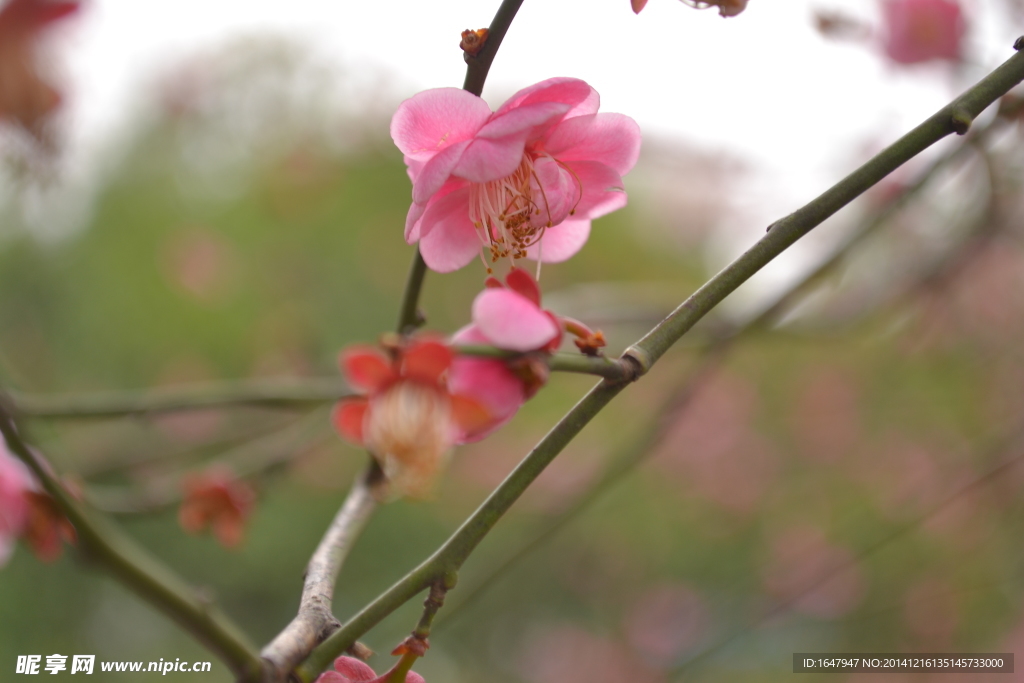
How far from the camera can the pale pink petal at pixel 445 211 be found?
540 mm

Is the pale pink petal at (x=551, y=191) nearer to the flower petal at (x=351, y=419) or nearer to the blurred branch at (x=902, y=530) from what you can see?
the flower petal at (x=351, y=419)

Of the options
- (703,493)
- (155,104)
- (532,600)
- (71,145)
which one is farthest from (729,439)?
(155,104)

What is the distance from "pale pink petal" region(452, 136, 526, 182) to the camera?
0.48m

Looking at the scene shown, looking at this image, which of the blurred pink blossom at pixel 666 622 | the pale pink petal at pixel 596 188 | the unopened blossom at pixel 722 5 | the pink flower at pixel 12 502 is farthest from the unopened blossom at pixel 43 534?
the blurred pink blossom at pixel 666 622

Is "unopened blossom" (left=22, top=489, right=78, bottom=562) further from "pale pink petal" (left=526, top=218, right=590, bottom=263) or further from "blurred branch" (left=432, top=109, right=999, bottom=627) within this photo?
"pale pink petal" (left=526, top=218, right=590, bottom=263)

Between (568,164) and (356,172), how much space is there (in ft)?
10.0

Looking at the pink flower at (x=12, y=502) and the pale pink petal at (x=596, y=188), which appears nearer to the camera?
the pale pink petal at (x=596, y=188)

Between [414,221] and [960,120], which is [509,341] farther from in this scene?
[960,120]

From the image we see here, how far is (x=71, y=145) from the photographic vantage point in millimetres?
1029

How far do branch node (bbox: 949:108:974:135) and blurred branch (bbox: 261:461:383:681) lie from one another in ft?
1.67

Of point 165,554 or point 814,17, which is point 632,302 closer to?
point 814,17

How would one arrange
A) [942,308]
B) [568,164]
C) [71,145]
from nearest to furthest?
[568,164]
[71,145]
[942,308]

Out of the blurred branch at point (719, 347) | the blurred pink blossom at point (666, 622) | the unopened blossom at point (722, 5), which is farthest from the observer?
the blurred pink blossom at point (666, 622)

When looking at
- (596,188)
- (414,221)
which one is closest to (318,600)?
(414,221)
